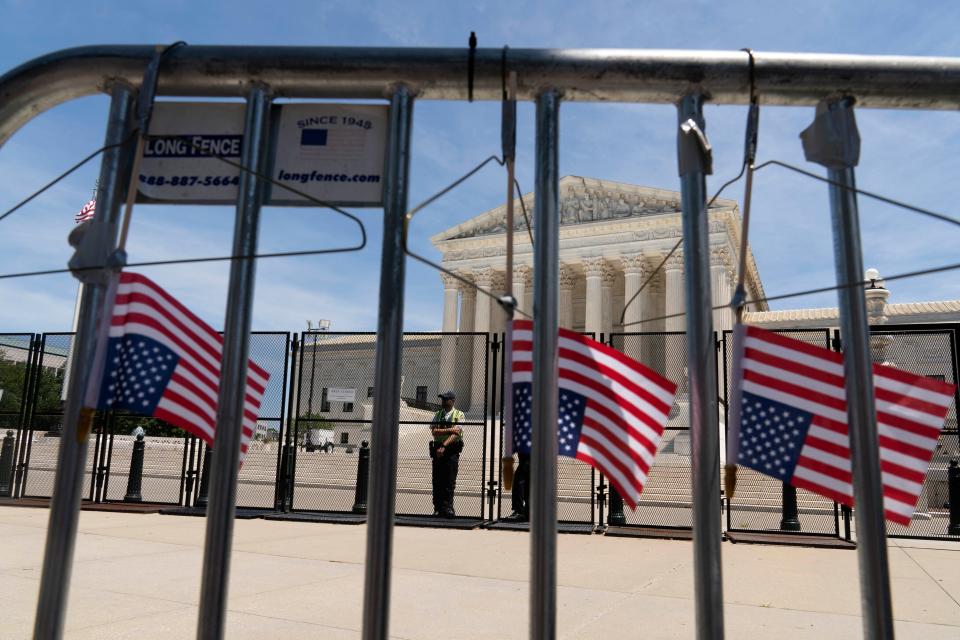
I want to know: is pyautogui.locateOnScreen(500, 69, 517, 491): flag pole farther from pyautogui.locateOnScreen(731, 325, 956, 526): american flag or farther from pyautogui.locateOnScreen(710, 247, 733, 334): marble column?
pyautogui.locateOnScreen(710, 247, 733, 334): marble column

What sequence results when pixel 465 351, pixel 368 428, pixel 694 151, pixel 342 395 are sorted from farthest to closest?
pixel 465 351 → pixel 368 428 → pixel 342 395 → pixel 694 151

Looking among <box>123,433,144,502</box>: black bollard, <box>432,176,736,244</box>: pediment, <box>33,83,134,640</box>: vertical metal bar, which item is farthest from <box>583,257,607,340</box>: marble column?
<box>33,83,134,640</box>: vertical metal bar

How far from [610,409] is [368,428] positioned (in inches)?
797

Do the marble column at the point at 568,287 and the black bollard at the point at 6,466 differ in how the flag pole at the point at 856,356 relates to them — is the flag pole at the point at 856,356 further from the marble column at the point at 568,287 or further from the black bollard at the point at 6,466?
the marble column at the point at 568,287

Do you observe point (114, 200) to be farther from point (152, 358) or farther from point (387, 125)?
point (387, 125)

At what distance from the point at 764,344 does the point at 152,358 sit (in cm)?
200

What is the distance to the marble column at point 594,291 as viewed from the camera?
50.8 m

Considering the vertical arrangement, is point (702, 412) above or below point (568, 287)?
below

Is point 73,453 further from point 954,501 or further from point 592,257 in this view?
point 592,257

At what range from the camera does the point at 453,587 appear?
6.05m

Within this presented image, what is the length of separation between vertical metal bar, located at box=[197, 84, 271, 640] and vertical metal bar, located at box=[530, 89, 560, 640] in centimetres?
91

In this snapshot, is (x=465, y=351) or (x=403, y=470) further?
(x=465, y=351)

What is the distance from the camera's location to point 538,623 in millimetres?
2016

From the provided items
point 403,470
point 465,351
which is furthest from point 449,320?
point 403,470
